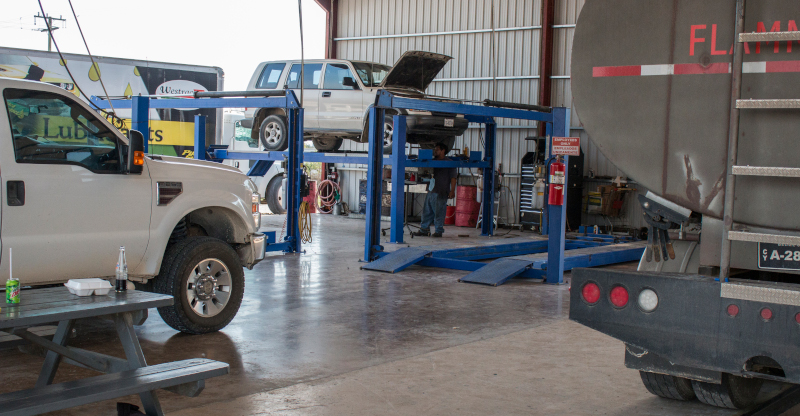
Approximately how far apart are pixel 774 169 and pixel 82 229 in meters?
4.37

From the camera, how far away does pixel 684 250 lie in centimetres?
387

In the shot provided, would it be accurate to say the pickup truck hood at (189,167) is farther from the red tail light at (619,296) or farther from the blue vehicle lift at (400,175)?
the blue vehicle lift at (400,175)

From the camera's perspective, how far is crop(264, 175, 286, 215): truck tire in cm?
1877

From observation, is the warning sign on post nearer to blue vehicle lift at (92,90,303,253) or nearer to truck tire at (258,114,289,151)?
blue vehicle lift at (92,90,303,253)

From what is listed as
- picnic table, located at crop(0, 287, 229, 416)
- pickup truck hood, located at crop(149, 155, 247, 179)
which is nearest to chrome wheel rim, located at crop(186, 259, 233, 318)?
pickup truck hood, located at crop(149, 155, 247, 179)

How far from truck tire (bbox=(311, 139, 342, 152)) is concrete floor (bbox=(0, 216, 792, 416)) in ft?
24.9

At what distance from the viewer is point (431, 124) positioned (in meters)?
13.8

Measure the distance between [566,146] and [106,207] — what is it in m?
5.30

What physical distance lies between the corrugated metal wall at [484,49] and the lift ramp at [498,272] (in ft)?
25.1

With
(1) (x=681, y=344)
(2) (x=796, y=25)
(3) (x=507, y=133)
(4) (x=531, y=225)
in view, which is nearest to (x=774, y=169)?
(2) (x=796, y=25)

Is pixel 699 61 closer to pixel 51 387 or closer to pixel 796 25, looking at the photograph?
pixel 796 25

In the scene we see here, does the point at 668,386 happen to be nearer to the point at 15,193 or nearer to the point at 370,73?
the point at 15,193

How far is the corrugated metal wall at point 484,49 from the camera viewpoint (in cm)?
1736

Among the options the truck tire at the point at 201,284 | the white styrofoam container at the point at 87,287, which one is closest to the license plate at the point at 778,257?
the white styrofoam container at the point at 87,287
